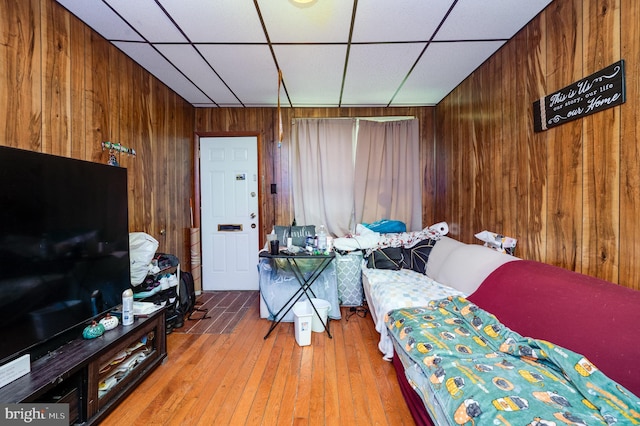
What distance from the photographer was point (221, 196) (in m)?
3.74

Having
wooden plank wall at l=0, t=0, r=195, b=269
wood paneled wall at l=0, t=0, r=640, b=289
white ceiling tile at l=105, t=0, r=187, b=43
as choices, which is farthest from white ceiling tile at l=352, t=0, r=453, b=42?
wooden plank wall at l=0, t=0, r=195, b=269

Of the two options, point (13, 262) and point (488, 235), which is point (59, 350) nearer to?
point (13, 262)

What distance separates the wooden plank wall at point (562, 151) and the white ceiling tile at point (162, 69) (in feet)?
10.1

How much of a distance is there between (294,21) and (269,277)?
2257 mm

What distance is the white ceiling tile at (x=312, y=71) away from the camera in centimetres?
230

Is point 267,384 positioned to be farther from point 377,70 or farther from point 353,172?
point 377,70

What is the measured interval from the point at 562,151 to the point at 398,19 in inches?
56.8

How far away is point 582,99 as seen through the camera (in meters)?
1.56

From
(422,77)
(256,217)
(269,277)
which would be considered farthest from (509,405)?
(256,217)

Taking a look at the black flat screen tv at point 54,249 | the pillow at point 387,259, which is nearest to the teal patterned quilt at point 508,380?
the pillow at point 387,259

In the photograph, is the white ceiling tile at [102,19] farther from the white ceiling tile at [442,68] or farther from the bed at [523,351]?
the bed at [523,351]

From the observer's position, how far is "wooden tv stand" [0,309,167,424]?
122 centimetres

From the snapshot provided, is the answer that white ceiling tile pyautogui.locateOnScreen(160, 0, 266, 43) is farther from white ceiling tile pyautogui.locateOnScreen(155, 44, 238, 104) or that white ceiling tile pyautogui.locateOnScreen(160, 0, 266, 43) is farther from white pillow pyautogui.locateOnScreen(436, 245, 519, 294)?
white pillow pyautogui.locateOnScreen(436, 245, 519, 294)

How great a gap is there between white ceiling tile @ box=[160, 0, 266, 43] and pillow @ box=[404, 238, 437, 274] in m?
2.58
